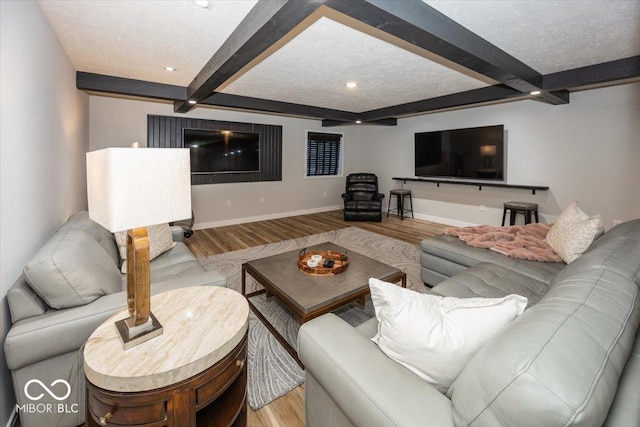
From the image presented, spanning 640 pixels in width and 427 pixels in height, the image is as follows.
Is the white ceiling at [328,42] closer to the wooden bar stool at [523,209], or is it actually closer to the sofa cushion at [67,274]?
the sofa cushion at [67,274]

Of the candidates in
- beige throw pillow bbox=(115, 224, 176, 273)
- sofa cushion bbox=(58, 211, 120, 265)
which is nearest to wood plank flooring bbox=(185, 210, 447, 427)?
beige throw pillow bbox=(115, 224, 176, 273)

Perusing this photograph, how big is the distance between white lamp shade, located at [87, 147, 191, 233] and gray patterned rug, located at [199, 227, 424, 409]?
3.79ft

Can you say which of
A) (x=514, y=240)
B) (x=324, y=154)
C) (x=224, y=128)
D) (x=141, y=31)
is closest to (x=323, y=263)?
(x=514, y=240)

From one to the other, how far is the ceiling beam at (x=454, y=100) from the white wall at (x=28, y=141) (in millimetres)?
4542

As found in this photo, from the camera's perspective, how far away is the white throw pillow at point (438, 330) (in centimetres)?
90

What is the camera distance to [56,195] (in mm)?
2275

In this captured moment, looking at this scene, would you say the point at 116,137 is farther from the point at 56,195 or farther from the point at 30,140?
the point at 30,140

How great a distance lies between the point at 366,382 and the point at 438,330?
285 mm

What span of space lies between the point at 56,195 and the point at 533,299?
11.7ft

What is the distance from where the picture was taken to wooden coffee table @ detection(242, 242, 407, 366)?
6.03 ft

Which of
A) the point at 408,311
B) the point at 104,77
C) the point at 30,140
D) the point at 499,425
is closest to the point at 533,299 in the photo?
the point at 408,311

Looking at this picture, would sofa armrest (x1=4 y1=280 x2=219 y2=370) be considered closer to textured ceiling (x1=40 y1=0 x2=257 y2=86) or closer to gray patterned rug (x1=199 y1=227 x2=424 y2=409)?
gray patterned rug (x1=199 y1=227 x2=424 y2=409)

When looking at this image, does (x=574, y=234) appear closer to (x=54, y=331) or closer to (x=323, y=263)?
(x=323, y=263)

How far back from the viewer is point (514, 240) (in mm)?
2693
